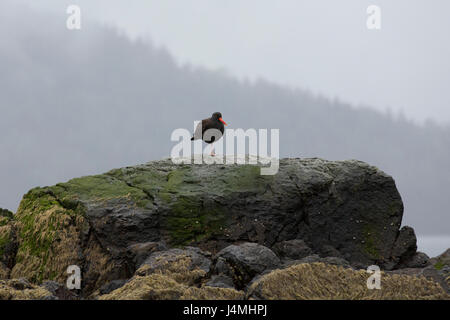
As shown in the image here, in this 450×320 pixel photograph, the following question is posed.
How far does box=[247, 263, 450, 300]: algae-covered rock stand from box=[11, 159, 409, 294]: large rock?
3499mm

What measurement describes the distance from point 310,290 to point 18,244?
26.2ft

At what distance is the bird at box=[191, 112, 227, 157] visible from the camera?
49.4 feet

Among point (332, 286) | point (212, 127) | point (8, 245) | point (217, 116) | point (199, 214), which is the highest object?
point (217, 116)

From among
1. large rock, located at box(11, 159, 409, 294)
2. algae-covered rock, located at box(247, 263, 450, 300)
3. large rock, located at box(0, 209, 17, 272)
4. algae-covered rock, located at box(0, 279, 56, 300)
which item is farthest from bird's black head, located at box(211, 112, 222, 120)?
algae-covered rock, located at box(0, 279, 56, 300)

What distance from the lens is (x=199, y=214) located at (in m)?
11.8

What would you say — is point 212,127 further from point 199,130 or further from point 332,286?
point 332,286

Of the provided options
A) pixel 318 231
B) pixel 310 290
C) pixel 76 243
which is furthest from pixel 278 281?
pixel 76 243

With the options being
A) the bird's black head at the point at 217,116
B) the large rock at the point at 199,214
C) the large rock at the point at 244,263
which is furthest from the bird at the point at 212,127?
the large rock at the point at 244,263

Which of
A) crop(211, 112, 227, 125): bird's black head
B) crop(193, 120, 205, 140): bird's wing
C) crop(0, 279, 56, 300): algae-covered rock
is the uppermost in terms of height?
crop(211, 112, 227, 125): bird's black head

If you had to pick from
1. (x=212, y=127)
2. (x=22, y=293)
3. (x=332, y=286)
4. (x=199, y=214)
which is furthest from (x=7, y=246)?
(x=332, y=286)

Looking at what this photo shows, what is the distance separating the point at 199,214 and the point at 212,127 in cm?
410

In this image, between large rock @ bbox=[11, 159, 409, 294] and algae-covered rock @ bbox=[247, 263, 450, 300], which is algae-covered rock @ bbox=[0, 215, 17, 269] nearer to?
large rock @ bbox=[11, 159, 409, 294]

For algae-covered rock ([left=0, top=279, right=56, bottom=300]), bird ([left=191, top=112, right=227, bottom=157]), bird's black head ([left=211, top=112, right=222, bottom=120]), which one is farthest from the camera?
bird's black head ([left=211, top=112, right=222, bottom=120])
